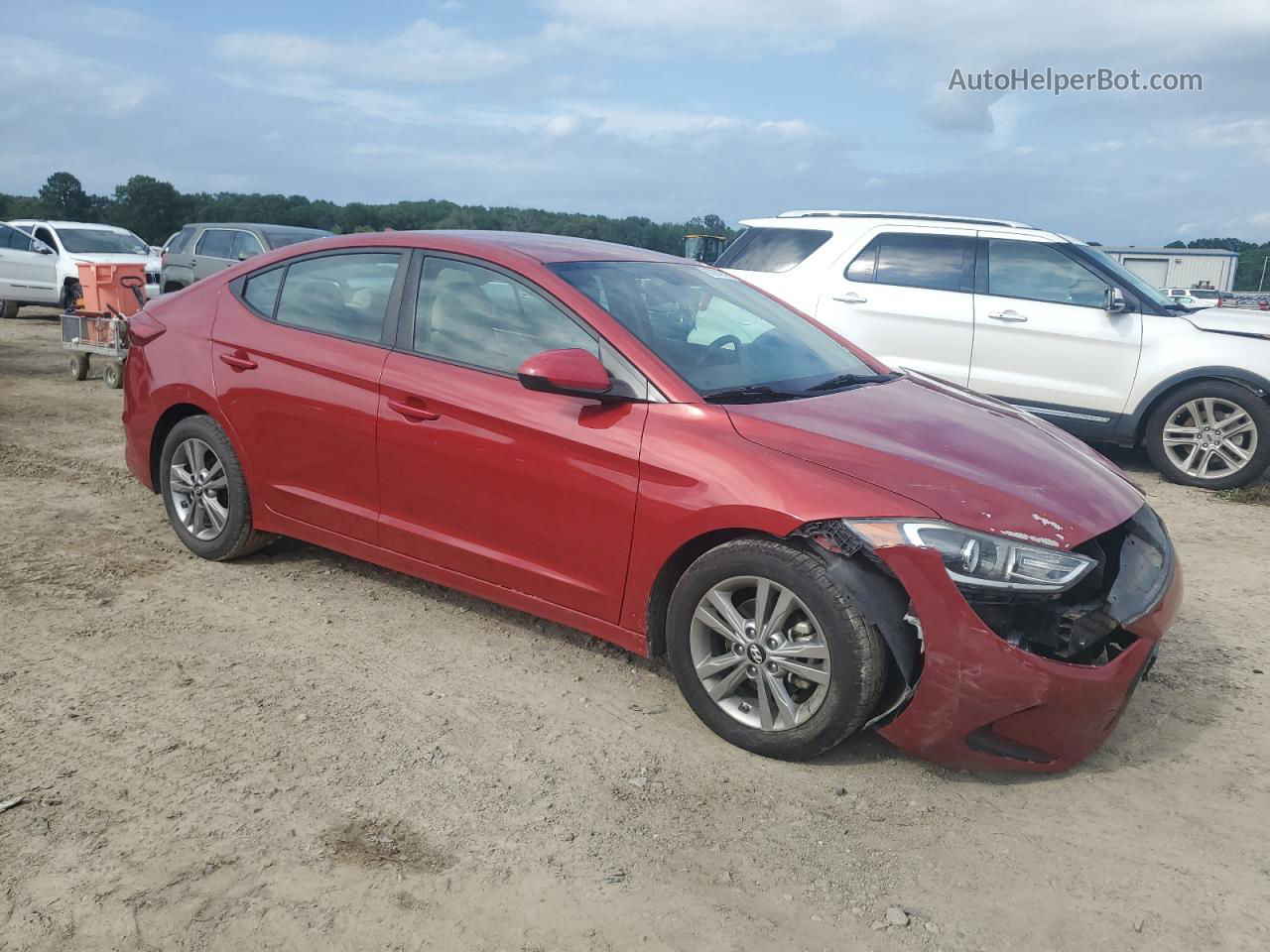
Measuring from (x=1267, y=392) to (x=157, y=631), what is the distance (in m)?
7.52

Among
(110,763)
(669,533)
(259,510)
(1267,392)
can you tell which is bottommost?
(110,763)

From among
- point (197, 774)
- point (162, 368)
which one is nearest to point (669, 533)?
point (197, 774)

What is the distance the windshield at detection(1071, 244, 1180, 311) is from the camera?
827 cm

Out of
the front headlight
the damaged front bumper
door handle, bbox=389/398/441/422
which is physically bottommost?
the damaged front bumper

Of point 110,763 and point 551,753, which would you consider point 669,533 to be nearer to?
point 551,753

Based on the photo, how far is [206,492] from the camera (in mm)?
5145

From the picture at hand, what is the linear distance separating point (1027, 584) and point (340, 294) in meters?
3.09

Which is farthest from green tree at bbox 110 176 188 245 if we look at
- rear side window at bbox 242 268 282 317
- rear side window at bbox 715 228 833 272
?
rear side window at bbox 242 268 282 317

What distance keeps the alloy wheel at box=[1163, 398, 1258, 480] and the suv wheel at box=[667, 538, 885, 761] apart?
5.89 metres

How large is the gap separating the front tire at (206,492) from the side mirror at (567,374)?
1.95 metres

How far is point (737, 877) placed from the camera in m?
2.86

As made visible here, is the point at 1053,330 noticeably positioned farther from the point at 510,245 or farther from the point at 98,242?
the point at 98,242

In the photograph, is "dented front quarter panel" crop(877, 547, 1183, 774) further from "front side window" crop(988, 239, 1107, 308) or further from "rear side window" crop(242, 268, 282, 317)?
"front side window" crop(988, 239, 1107, 308)

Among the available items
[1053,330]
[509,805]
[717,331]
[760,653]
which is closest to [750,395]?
[717,331]
